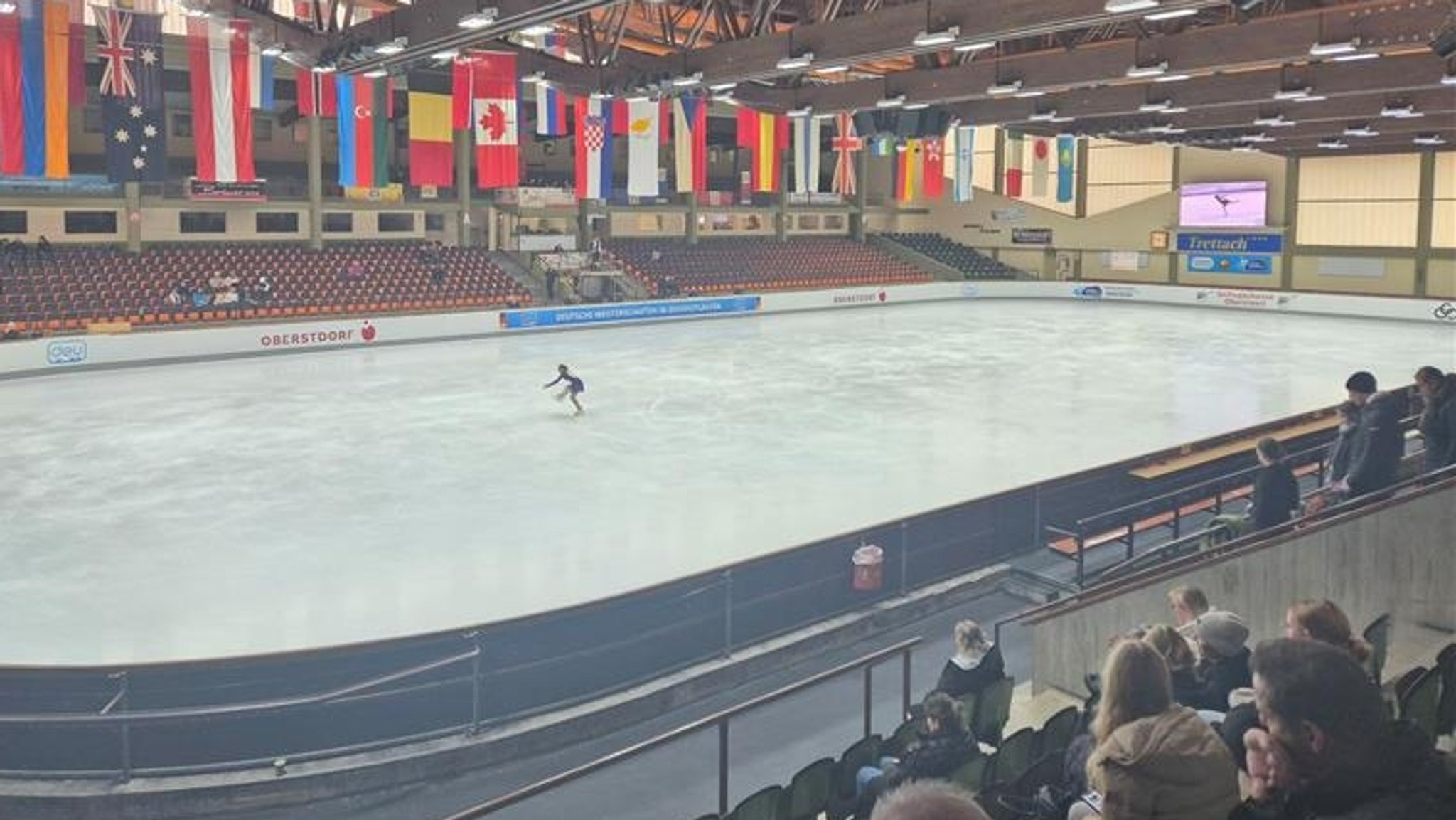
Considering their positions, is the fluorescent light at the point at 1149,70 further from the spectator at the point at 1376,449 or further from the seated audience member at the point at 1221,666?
the seated audience member at the point at 1221,666

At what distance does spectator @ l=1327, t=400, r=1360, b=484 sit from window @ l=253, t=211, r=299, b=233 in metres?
34.5

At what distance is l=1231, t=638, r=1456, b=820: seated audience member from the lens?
2.45 m

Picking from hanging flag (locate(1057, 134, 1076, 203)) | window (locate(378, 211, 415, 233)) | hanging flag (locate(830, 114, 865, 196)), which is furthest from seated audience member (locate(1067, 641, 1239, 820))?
hanging flag (locate(1057, 134, 1076, 203))

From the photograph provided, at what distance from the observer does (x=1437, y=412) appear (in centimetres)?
923

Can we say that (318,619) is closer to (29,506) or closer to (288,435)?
(29,506)

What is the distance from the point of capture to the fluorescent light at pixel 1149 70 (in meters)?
19.2

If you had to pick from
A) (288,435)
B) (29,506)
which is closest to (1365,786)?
(29,506)

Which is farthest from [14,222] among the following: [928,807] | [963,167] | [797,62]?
[928,807]

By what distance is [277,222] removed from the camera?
124ft

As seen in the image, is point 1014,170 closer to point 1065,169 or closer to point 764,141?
point 1065,169

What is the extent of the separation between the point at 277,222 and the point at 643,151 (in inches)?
566

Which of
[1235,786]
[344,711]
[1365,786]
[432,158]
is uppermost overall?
[432,158]

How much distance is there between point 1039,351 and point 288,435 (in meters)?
18.7

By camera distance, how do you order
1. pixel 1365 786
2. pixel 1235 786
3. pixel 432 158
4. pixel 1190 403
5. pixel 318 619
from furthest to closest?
pixel 432 158
pixel 1190 403
pixel 318 619
pixel 1235 786
pixel 1365 786
